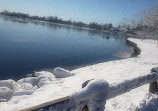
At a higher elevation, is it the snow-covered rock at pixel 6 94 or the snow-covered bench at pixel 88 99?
the snow-covered bench at pixel 88 99

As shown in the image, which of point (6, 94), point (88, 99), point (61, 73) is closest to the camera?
point (88, 99)

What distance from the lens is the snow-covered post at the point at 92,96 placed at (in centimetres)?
290

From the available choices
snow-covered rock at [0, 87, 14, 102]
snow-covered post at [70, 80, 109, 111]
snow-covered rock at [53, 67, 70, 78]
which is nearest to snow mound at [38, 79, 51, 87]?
snow-covered rock at [0, 87, 14, 102]

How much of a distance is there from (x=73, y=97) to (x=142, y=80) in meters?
2.56

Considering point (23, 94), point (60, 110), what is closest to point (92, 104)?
point (60, 110)

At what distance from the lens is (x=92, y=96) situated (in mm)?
3084

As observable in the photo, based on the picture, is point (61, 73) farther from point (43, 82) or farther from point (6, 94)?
point (6, 94)

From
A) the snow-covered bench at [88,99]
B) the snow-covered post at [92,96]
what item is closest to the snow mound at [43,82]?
the snow-covered bench at [88,99]

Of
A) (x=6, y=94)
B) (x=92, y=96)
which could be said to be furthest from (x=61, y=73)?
(x=92, y=96)

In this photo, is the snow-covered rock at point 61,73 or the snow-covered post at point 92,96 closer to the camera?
the snow-covered post at point 92,96

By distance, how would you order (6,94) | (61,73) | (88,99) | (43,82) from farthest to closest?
1. (61,73)
2. (43,82)
3. (6,94)
4. (88,99)

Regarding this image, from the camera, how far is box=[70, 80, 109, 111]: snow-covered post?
290cm

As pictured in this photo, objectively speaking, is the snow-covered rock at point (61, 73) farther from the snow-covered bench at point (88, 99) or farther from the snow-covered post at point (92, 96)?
the snow-covered post at point (92, 96)

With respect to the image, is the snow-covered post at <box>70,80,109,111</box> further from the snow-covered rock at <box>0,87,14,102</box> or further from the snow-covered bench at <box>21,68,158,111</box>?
the snow-covered rock at <box>0,87,14,102</box>
